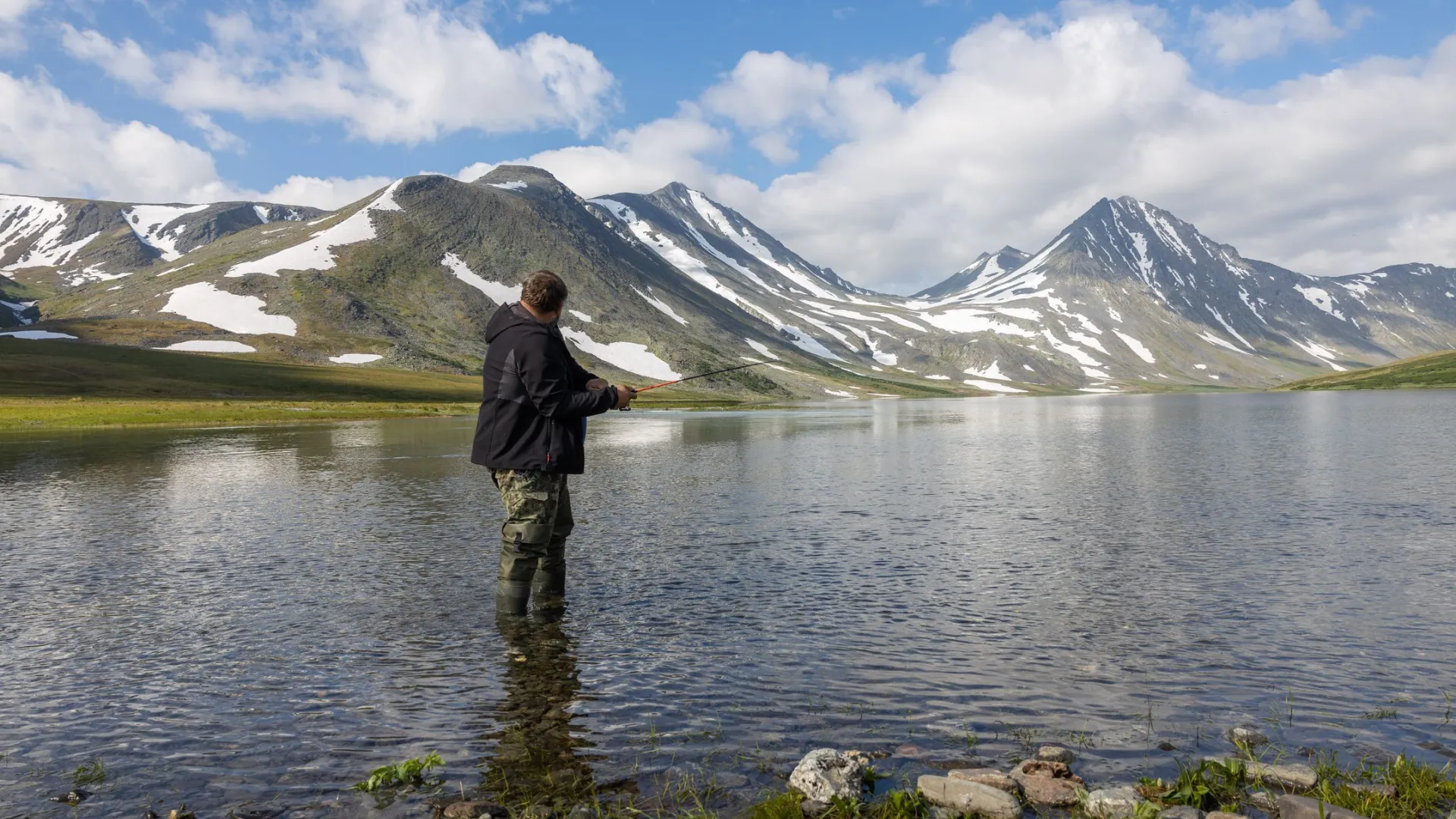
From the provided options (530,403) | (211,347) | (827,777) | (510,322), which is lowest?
(827,777)

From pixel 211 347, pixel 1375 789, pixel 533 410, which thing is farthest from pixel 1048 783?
pixel 211 347

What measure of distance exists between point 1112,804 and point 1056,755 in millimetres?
1284

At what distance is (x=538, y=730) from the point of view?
9805 mm

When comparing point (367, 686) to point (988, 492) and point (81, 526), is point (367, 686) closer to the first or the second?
point (81, 526)

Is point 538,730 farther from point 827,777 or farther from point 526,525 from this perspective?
point 526,525

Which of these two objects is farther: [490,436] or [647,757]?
[490,436]

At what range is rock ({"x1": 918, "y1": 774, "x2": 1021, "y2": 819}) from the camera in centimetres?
770

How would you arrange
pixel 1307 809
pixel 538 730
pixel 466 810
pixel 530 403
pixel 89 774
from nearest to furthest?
pixel 1307 809, pixel 466 810, pixel 89 774, pixel 538 730, pixel 530 403

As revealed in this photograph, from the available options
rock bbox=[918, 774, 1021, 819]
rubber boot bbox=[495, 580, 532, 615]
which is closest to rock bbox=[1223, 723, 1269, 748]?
rock bbox=[918, 774, 1021, 819]

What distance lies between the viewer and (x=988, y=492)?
33.9 m

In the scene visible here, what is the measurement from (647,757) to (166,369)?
507 ft

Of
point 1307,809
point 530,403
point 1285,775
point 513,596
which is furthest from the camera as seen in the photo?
point 513,596

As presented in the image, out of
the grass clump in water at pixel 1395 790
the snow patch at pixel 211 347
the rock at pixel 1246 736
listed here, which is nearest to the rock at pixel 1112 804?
the grass clump in water at pixel 1395 790

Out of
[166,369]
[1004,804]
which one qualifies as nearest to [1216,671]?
[1004,804]
